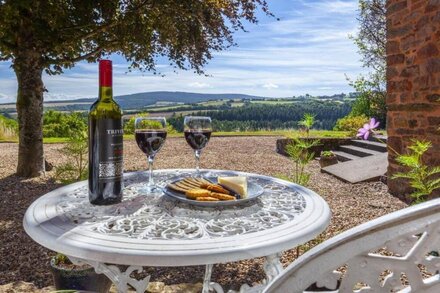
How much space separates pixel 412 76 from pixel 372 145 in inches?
142

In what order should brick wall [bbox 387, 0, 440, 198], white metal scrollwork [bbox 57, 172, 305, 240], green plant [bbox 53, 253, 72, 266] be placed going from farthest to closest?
brick wall [bbox 387, 0, 440, 198]
green plant [bbox 53, 253, 72, 266]
white metal scrollwork [bbox 57, 172, 305, 240]

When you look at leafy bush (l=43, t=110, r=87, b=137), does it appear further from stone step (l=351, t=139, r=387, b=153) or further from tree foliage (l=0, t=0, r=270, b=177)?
stone step (l=351, t=139, r=387, b=153)

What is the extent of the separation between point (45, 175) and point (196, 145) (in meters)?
5.61

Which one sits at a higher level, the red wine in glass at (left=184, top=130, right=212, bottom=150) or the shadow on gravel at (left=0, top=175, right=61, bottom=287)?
the red wine in glass at (left=184, top=130, right=212, bottom=150)

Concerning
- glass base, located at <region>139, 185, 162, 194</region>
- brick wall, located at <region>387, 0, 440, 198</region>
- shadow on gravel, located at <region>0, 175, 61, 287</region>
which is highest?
brick wall, located at <region>387, 0, 440, 198</region>

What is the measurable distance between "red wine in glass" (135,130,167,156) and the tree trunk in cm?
547

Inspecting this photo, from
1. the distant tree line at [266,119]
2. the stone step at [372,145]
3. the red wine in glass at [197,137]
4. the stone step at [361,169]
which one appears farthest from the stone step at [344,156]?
the red wine in glass at [197,137]

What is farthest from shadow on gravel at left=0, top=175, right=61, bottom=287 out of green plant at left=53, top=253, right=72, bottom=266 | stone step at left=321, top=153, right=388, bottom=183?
stone step at left=321, top=153, right=388, bottom=183

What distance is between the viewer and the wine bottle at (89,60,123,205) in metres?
1.38

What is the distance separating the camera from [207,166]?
303 inches

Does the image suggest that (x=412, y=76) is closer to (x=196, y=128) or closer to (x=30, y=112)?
(x=196, y=128)

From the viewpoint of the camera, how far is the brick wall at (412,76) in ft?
15.6

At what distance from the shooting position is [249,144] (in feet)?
38.4

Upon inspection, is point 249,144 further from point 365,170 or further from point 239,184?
point 239,184
